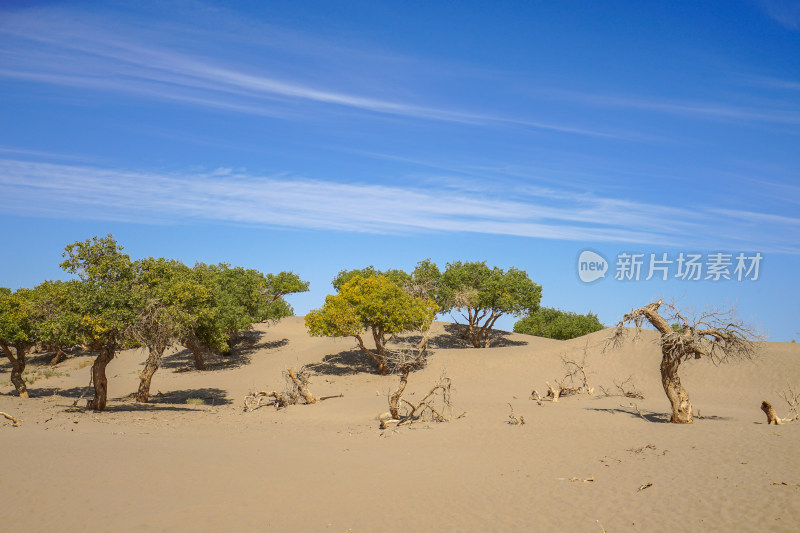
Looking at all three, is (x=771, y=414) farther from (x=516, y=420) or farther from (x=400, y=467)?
(x=400, y=467)

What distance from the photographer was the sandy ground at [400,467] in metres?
11.2

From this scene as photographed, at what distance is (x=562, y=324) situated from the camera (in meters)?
66.8

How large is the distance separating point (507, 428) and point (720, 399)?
1609 centimetres

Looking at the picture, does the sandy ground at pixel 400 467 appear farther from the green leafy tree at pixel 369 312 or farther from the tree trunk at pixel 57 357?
the tree trunk at pixel 57 357

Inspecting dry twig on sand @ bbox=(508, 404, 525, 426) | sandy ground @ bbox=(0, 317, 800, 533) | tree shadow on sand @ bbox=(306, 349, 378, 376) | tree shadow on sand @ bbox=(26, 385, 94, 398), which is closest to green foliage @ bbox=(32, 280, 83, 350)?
sandy ground @ bbox=(0, 317, 800, 533)

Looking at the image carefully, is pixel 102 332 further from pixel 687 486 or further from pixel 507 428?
pixel 687 486

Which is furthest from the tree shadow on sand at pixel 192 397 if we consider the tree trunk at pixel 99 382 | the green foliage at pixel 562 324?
the green foliage at pixel 562 324

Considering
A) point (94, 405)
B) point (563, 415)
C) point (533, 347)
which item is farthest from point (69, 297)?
point (533, 347)

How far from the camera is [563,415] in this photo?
75.4 ft

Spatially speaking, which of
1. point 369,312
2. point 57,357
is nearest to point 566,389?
point 369,312

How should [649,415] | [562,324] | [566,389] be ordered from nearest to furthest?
[649,415] → [566,389] → [562,324]

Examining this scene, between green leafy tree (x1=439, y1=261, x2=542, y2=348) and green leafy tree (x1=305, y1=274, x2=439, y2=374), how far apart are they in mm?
7770

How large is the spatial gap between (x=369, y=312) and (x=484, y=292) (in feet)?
40.1

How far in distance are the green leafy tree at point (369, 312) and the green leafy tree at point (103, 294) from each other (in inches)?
544
